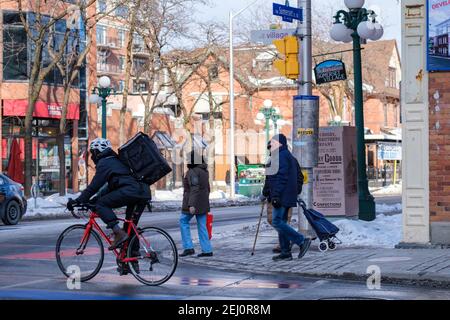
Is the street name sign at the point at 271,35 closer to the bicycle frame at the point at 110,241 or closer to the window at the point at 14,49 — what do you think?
the bicycle frame at the point at 110,241

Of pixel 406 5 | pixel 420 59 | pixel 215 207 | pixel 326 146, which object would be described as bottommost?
pixel 215 207

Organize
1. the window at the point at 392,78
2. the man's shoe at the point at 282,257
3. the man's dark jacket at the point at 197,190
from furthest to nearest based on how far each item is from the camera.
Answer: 1. the window at the point at 392,78
2. the man's dark jacket at the point at 197,190
3. the man's shoe at the point at 282,257

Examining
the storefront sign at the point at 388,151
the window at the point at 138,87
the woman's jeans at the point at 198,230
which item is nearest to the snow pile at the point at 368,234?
the woman's jeans at the point at 198,230

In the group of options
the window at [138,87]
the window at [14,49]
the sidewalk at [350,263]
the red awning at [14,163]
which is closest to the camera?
the sidewalk at [350,263]

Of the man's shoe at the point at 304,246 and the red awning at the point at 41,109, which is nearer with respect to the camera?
the man's shoe at the point at 304,246

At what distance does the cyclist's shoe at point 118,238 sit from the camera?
10305 mm

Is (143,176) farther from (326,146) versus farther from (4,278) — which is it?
(326,146)

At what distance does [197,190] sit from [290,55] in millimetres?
3173

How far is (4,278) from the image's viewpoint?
10.8m

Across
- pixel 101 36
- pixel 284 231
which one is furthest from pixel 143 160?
pixel 101 36

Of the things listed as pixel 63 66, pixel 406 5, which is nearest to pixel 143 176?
pixel 406 5

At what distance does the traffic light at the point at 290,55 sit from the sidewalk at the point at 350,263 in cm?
323

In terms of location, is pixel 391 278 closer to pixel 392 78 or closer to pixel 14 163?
pixel 14 163
